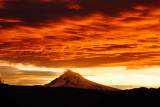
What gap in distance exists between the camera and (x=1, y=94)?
59656mm

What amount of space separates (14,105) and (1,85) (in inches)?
199

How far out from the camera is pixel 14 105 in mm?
60875

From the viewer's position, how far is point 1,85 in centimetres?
6116

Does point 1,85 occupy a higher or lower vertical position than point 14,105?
higher

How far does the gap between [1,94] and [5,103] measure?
6.69 ft

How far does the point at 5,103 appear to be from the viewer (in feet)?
195

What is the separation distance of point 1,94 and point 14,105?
12.1ft

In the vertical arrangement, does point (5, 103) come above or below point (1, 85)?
below

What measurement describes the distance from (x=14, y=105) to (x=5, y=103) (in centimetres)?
220
